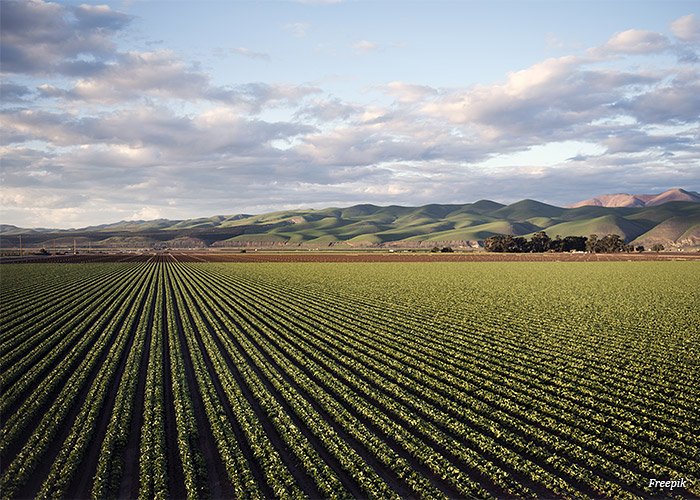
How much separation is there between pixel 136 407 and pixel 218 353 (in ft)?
21.5

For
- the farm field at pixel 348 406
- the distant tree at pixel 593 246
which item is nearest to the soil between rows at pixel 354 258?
the distant tree at pixel 593 246

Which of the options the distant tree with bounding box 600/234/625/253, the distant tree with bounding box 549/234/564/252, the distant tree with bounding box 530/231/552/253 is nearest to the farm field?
the distant tree with bounding box 530/231/552/253

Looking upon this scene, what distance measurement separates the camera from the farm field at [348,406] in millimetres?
11984

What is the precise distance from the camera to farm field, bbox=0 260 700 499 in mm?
11984

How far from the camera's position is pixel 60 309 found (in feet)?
122

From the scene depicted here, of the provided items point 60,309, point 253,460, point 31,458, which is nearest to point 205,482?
point 253,460

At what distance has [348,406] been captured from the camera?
16.7 m

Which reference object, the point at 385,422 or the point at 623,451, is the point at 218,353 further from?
the point at 623,451

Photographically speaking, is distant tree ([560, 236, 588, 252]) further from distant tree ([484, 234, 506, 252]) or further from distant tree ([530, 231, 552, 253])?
distant tree ([484, 234, 506, 252])
